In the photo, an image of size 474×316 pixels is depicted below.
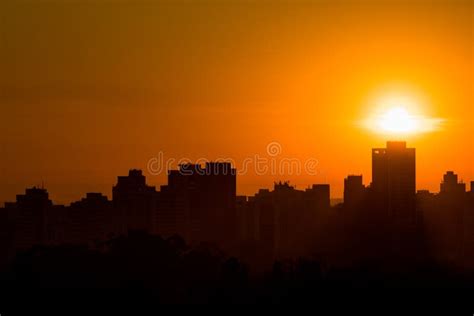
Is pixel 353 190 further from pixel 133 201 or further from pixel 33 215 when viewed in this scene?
pixel 33 215

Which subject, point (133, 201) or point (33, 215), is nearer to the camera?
point (33, 215)

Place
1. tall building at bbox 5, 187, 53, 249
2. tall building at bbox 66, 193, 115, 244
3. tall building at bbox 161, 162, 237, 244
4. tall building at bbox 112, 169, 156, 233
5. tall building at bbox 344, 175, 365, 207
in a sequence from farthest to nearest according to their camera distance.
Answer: tall building at bbox 344, 175, 365, 207 → tall building at bbox 161, 162, 237, 244 → tall building at bbox 112, 169, 156, 233 → tall building at bbox 5, 187, 53, 249 → tall building at bbox 66, 193, 115, 244

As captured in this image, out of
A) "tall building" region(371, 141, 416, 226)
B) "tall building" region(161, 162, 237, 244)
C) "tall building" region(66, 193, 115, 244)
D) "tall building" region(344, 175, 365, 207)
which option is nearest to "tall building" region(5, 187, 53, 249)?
"tall building" region(66, 193, 115, 244)

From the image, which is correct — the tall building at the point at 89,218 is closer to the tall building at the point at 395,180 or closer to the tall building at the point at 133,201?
the tall building at the point at 133,201

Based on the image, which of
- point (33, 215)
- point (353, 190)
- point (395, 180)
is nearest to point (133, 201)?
point (33, 215)

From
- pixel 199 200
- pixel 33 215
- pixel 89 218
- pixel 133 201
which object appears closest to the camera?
pixel 89 218

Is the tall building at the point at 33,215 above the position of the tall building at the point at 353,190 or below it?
below

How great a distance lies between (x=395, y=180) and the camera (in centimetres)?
6456

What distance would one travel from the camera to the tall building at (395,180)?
61281mm

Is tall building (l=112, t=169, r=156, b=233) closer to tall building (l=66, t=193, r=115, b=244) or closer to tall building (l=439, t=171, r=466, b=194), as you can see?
tall building (l=66, t=193, r=115, b=244)

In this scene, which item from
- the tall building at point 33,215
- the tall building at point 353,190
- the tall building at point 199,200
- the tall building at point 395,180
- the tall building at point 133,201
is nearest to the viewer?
the tall building at point 33,215

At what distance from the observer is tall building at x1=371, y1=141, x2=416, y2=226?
6128 centimetres

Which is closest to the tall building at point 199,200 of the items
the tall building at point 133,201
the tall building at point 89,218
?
the tall building at point 133,201

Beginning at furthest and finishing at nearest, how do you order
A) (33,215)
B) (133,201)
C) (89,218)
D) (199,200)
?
(199,200)
(133,201)
(33,215)
(89,218)
